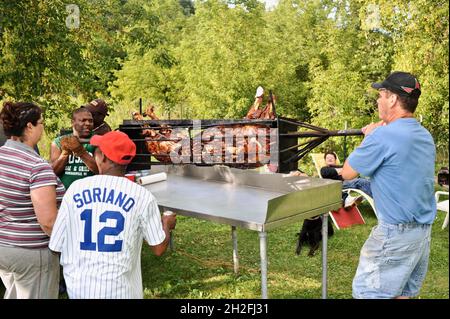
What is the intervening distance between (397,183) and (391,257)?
434 millimetres

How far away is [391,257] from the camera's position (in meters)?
2.78

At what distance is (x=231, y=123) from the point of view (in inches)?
178

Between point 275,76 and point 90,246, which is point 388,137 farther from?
point 275,76

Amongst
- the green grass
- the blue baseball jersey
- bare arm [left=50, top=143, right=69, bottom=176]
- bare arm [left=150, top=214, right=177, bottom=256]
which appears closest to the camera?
bare arm [left=150, top=214, right=177, bottom=256]

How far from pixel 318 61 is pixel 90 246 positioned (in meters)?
12.1

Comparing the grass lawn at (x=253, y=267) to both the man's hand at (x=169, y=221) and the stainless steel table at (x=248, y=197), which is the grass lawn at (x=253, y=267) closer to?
the stainless steel table at (x=248, y=197)

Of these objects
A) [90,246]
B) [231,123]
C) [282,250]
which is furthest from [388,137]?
[282,250]

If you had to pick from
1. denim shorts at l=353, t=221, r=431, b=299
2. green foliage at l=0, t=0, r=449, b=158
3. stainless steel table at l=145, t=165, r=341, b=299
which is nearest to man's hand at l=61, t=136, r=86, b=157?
stainless steel table at l=145, t=165, r=341, b=299

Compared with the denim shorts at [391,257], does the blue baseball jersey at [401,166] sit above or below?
above

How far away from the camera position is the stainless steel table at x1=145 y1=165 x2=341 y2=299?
3.21 m

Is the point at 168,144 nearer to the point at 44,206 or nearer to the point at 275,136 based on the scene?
the point at 275,136

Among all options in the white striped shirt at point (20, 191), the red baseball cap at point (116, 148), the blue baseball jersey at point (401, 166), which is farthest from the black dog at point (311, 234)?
the red baseball cap at point (116, 148)

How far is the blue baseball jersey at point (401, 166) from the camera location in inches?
106

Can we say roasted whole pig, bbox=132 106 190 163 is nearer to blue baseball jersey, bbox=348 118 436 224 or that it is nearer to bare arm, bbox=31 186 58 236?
bare arm, bbox=31 186 58 236
